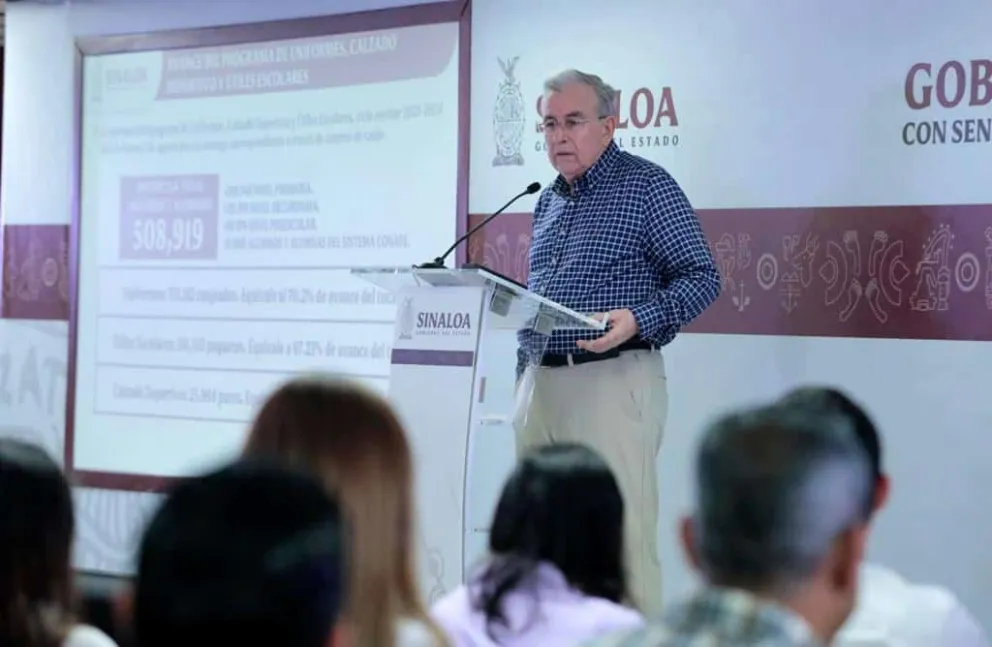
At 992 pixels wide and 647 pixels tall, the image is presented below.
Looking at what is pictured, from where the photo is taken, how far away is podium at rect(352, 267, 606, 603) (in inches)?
128

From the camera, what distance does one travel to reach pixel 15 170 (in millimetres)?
6227

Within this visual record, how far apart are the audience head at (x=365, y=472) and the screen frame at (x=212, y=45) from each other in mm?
3249

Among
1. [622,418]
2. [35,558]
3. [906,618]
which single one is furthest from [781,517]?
[622,418]

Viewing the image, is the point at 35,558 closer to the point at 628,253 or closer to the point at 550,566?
the point at 550,566

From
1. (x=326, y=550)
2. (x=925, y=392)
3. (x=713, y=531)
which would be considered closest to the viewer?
(x=326, y=550)

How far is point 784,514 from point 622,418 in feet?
7.56

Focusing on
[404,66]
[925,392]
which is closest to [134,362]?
[404,66]

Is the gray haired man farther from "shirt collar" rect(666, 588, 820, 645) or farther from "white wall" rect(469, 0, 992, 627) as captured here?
"white wall" rect(469, 0, 992, 627)

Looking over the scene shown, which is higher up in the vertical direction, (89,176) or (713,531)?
(89,176)

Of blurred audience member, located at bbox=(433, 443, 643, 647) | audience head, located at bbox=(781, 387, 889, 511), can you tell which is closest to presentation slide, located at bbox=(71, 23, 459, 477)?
audience head, located at bbox=(781, 387, 889, 511)

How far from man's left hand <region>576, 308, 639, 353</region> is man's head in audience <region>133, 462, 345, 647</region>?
7.51 feet

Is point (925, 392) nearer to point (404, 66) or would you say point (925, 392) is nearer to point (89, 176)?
point (404, 66)

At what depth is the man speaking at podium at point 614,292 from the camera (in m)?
3.61

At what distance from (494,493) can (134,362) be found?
74.5 inches
